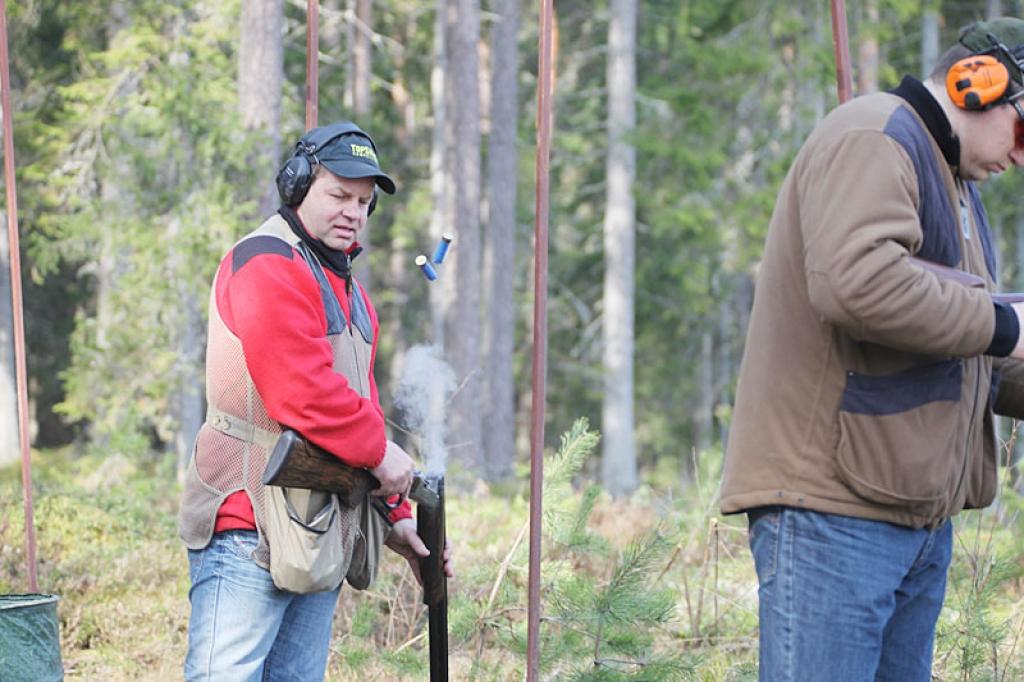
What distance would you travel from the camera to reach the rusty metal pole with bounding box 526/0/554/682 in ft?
12.7

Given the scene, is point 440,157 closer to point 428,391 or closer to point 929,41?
point 929,41

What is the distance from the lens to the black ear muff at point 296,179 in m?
3.51

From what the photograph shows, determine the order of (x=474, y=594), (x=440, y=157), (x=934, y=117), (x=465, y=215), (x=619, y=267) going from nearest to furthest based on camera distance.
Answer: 1. (x=934, y=117)
2. (x=474, y=594)
3. (x=465, y=215)
4. (x=619, y=267)
5. (x=440, y=157)

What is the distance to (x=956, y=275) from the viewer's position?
2723mm

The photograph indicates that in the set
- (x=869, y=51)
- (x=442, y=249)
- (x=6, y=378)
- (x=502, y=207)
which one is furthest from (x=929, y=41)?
(x=442, y=249)

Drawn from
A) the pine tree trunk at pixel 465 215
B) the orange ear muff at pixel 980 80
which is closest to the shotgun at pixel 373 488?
the orange ear muff at pixel 980 80

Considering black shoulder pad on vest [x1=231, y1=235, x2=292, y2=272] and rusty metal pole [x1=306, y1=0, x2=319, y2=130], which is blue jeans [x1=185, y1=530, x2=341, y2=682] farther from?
rusty metal pole [x1=306, y1=0, x2=319, y2=130]

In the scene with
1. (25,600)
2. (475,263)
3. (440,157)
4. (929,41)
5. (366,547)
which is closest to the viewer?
(366,547)

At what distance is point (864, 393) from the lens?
8.93ft

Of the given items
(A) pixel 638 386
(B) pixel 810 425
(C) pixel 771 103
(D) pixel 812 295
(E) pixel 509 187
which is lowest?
(A) pixel 638 386

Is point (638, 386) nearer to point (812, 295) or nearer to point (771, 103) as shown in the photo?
point (771, 103)

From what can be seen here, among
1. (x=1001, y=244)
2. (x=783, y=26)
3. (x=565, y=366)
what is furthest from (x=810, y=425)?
(x=1001, y=244)

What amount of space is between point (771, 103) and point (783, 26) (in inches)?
53.3

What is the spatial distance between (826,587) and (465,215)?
53.6ft
